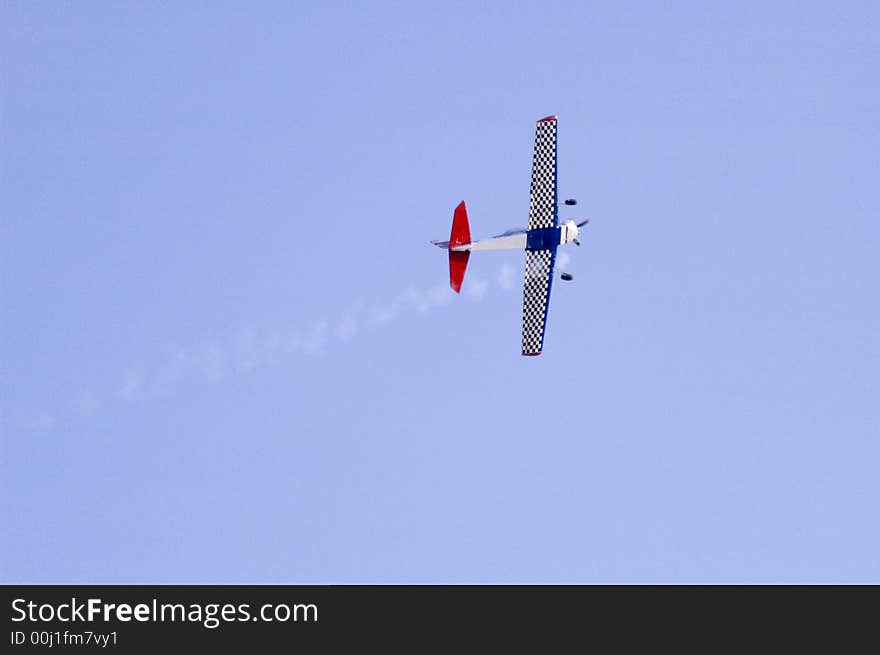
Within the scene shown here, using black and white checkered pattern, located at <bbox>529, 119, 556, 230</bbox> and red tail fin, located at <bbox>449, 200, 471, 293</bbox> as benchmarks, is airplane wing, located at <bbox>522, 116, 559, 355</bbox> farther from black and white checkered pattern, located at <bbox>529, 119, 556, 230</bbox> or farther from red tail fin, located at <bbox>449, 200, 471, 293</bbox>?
red tail fin, located at <bbox>449, 200, 471, 293</bbox>

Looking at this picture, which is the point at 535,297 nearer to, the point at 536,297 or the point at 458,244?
the point at 536,297

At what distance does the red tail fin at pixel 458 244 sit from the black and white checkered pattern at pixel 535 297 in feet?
11.8

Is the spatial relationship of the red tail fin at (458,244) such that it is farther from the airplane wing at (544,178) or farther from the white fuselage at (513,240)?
the airplane wing at (544,178)

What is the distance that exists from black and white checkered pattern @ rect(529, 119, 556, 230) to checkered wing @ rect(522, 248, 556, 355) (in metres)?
1.78

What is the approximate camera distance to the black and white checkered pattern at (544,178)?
86562mm

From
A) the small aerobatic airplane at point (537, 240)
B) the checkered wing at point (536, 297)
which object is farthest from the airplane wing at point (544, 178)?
the checkered wing at point (536, 297)

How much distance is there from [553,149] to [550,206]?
10.8ft
